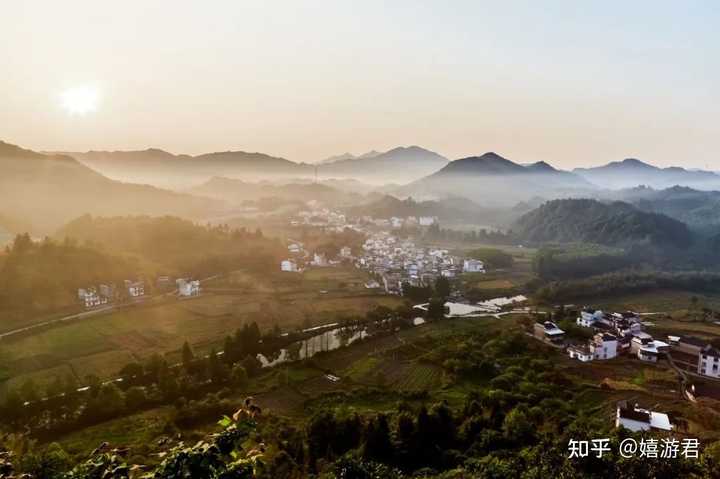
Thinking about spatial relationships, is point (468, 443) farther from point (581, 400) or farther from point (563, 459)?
point (581, 400)

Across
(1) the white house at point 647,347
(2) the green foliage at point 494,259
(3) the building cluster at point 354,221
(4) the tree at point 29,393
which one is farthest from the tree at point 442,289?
(3) the building cluster at point 354,221

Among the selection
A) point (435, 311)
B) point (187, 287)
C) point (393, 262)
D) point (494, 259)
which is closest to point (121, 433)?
point (187, 287)

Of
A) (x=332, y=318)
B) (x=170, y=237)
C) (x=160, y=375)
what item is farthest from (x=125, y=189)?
(x=160, y=375)

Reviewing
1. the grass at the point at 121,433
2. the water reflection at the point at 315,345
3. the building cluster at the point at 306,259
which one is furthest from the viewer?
the building cluster at the point at 306,259

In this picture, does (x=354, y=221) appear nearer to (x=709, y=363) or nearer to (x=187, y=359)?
(x=187, y=359)

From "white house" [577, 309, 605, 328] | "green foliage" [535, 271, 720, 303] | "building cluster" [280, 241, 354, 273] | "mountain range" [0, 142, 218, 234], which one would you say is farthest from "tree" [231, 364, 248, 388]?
"mountain range" [0, 142, 218, 234]

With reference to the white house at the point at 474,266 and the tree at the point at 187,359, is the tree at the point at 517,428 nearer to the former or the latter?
the tree at the point at 187,359
